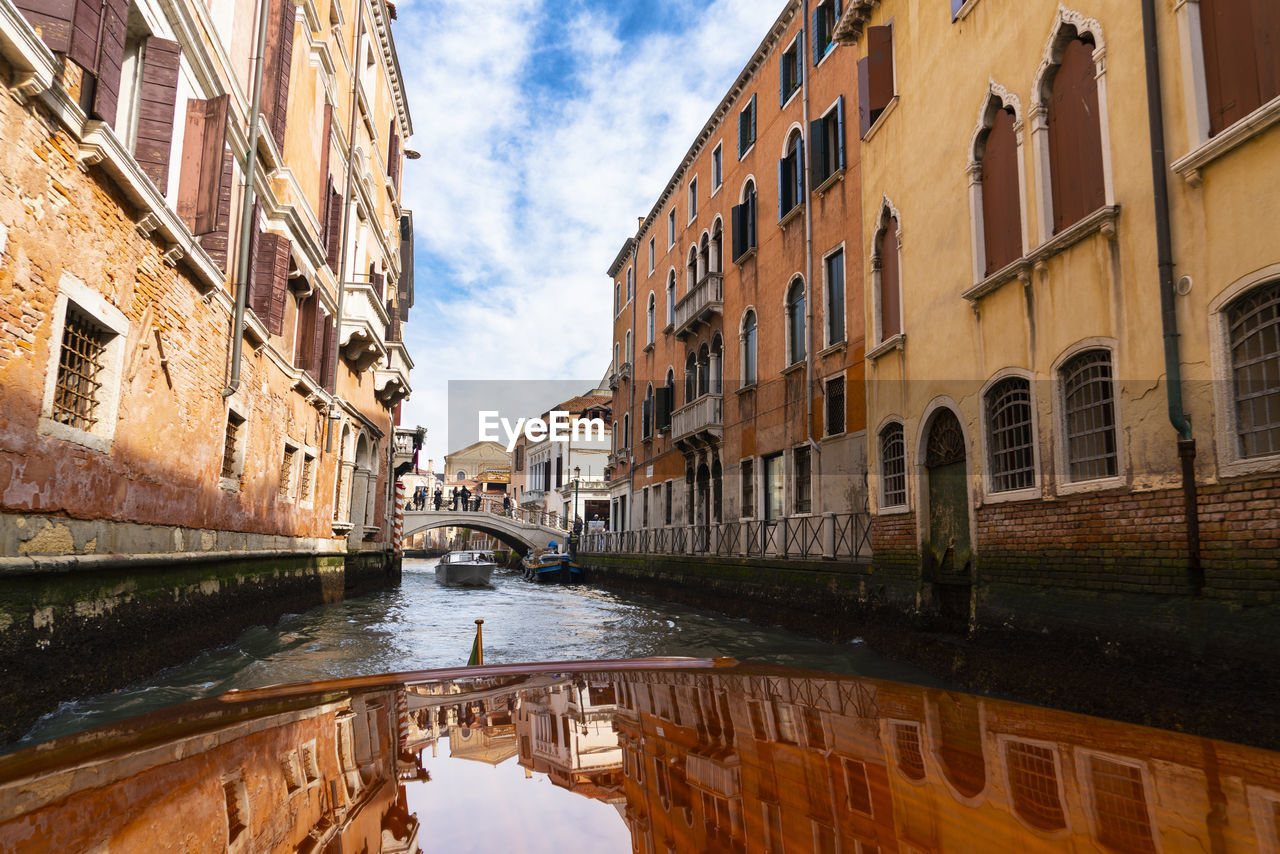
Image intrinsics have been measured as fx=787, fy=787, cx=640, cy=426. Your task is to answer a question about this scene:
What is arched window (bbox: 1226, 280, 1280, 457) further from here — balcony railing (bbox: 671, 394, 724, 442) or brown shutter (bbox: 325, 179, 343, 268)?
balcony railing (bbox: 671, 394, 724, 442)

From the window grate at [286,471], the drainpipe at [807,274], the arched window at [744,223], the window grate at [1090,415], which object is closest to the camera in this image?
the window grate at [1090,415]

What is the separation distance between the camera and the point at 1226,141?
4.81 meters

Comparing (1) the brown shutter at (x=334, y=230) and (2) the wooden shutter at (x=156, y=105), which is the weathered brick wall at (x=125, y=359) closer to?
(2) the wooden shutter at (x=156, y=105)

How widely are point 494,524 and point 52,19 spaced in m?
34.9

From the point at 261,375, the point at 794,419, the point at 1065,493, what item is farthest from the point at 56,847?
the point at 794,419

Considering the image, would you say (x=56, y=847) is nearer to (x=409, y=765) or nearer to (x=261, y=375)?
(x=409, y=765)

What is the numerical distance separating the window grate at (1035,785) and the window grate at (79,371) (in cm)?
558

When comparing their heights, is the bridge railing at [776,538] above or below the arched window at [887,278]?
below

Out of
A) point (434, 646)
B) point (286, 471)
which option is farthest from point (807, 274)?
point (286, 471)

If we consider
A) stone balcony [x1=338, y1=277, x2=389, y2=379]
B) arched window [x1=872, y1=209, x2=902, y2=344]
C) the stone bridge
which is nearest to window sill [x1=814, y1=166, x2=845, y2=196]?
arched window [x1=872, y1=209, x2=902, y2=344]

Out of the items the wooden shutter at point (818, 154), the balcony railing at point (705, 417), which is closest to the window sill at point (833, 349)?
the wooden shutter at point (818, 154)

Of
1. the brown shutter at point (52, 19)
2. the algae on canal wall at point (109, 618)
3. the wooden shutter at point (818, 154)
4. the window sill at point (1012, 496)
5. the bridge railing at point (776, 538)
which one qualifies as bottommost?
the algae on canal wall at point (109, 618)

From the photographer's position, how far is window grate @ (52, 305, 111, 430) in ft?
16.7

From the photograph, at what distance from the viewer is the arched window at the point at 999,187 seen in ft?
23.7
